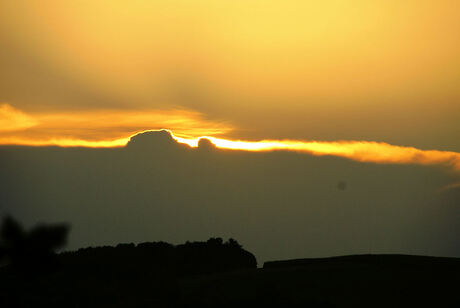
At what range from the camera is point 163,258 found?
8669 cm

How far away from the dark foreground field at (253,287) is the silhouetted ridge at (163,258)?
6.66ft

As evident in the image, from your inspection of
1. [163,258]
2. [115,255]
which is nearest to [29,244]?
[115,255]

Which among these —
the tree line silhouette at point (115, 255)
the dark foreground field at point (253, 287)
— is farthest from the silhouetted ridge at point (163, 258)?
the dark foreground field at point (253, 287)

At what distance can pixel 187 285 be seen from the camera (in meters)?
67.8

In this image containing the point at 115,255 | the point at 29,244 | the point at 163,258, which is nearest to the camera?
the point at 29,244

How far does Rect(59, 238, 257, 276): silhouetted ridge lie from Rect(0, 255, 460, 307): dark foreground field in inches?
79.9

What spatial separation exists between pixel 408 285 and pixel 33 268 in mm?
31294

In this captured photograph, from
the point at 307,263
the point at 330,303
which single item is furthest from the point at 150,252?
the point at 330,303

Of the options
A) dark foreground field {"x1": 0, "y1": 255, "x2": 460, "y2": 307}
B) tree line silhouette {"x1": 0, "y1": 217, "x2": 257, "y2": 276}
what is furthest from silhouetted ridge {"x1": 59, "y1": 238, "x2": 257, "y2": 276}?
dark foreground field {"x1": 0, "y1": 255, "x2": 460, "y2": 307}

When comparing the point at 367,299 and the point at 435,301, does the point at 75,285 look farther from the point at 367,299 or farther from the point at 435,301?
the point at 435,301

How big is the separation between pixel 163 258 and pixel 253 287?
75.6 feet

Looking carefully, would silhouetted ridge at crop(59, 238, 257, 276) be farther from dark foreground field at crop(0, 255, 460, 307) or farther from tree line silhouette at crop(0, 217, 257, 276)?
dark foreground field at crop(0, 255, 460, 307)

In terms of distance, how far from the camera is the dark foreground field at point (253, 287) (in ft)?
206

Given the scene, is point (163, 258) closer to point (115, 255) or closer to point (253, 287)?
point (115, 255)
